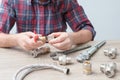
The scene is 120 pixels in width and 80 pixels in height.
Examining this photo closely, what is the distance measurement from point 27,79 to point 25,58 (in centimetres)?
17

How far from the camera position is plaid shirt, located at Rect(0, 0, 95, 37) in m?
1.24

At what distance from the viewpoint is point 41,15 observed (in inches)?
50.2

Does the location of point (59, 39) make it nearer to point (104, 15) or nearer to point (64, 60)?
point (64, 60)

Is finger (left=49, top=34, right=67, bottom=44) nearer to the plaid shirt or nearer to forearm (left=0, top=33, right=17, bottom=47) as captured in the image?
forearm (left=0, top=33, right=17, bottom=47)

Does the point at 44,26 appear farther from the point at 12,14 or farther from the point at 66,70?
the point at 66,70

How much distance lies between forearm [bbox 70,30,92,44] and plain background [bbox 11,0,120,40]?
936mm

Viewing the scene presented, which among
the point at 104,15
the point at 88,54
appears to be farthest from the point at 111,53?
the point at 104,15

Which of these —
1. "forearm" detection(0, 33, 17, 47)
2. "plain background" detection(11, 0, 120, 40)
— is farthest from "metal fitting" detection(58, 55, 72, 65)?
"plain background" detection(11, 0, 120, 40)

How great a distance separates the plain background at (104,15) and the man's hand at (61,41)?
1131mm

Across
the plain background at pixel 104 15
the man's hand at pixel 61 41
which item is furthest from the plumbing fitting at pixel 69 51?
the plain background at pixel 104 15

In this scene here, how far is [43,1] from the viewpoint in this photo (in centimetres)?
125

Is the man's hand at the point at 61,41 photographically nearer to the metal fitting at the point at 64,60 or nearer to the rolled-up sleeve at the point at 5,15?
the metal fitting at the point at 64,60

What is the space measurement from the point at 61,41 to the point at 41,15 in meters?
0.31

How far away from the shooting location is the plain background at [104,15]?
2.12 m
